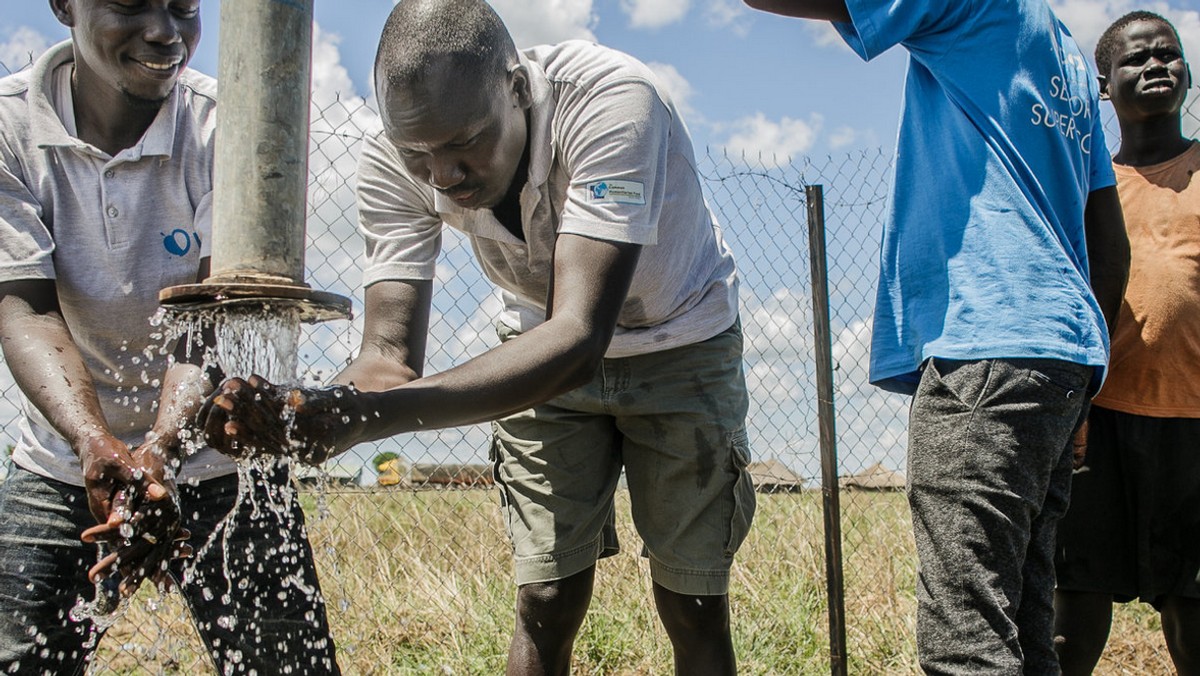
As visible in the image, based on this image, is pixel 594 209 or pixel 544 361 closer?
pixel 544 361

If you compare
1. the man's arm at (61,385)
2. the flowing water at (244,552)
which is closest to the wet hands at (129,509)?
the man's arm at (61,385)

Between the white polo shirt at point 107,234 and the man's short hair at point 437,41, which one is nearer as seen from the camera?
the man's short hair at point 437,41

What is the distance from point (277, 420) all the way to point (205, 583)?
1.08 m

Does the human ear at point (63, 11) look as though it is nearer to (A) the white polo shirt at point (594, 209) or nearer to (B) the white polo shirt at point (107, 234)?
(B) the white polo shirt at point (107, 234)

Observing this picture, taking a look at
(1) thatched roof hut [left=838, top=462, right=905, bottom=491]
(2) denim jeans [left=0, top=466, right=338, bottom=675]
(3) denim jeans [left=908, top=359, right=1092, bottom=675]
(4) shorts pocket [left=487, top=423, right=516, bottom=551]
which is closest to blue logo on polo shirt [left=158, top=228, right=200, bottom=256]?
(2) denim jeans [left=0, top=466, right=338, bottom=675]

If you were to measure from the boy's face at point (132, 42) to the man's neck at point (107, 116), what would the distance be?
0.01 metres

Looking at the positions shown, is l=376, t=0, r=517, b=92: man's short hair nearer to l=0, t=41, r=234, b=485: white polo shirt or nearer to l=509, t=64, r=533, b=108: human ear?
l=509, t=64, r=533, b=108: human ear

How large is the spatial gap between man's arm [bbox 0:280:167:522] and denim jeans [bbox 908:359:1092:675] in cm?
155

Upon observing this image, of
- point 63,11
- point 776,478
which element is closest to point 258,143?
point 63,11

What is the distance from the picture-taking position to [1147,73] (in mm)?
3158

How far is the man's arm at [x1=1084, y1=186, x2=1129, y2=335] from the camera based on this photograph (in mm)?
2457

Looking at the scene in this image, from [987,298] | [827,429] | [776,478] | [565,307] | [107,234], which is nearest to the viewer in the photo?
[565,307]

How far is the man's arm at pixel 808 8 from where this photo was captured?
234cm

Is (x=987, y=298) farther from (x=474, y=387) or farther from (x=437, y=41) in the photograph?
(x=437, y=41)
